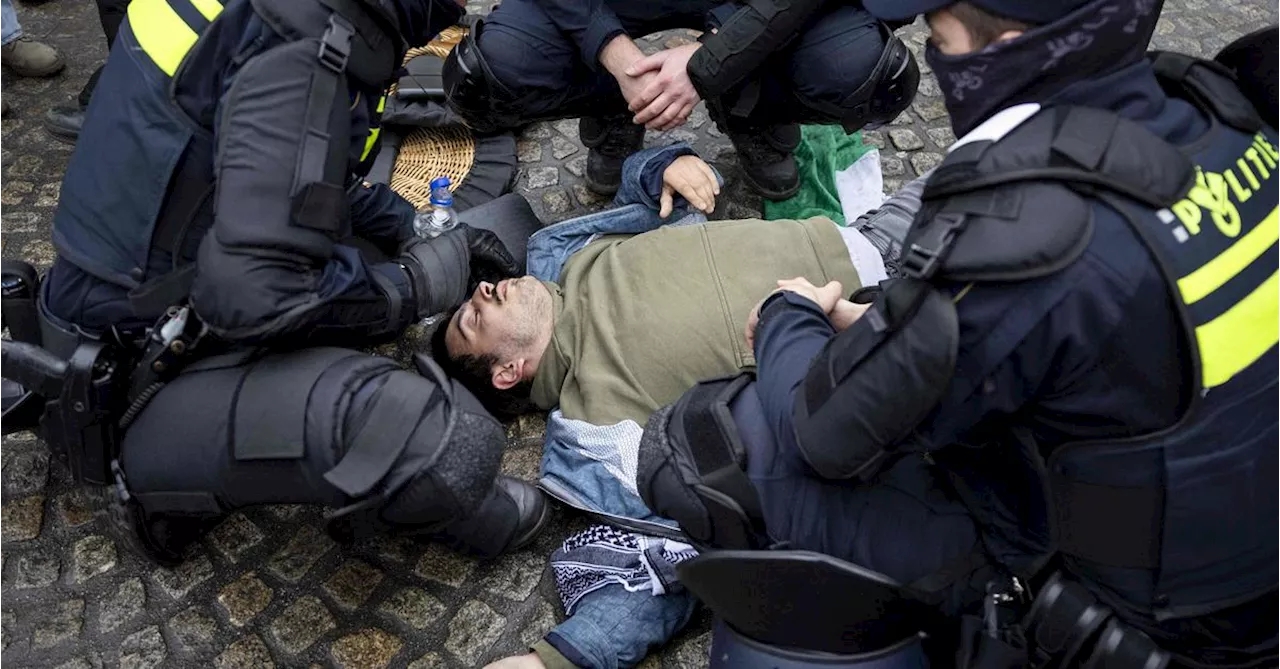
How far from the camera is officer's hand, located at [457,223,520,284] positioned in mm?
3443

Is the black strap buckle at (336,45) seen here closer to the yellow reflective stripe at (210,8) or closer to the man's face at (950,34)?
the yellow reflective stripe at (210,8)

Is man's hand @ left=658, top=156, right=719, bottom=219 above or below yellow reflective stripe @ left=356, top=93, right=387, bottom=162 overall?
→ below

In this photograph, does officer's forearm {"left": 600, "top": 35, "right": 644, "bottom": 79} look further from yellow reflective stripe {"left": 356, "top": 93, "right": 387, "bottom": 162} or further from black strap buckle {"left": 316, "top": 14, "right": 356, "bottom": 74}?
black strap buckle {"left": 316, "top": 14, "right": 356, "bottom": 74}

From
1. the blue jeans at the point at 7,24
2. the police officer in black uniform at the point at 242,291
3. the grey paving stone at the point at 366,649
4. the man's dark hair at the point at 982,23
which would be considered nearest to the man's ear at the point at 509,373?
the police officer in black uniform at the point at 242,291

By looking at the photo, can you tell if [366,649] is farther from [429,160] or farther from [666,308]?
[429,160]

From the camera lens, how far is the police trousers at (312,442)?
252cm

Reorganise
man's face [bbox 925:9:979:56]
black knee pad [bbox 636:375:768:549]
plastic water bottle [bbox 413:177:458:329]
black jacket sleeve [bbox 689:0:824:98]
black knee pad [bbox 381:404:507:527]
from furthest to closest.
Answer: plastic water bottle [bbox 413:177:458:329] → black jacket sleeve [bbox 689:0:824:98] → black knee pad [bbox 381:404:507:527] → black knee pad [bbox 636:375:768:549] → man's face [bbox 925:9:979:56]

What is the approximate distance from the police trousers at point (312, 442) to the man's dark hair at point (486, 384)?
0.60m

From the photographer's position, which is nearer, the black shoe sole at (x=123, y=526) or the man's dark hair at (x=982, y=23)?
the man's dark hair at (x=982, y=23)

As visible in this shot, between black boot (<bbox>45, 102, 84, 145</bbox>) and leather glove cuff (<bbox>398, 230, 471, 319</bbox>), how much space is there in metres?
1.85

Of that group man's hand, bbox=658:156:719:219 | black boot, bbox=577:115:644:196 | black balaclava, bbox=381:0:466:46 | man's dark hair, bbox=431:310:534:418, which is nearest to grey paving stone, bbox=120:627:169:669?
man's dark hair, bbox=431:310:534:418

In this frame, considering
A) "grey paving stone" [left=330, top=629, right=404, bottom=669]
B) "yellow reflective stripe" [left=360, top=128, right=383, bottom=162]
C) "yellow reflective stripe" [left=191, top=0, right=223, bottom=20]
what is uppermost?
"yellow reflective stripe" [left=191, top=0, right=223, bottom=20]

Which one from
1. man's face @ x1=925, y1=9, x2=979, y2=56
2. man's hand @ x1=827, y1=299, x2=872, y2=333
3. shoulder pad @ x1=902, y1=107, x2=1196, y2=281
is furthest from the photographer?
man's hand @ x1=827, y1=299, x2=872, y2=333

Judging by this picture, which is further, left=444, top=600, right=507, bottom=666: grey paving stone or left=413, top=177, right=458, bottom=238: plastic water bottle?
left=413, top=177, right=458, bottom=238: plastic water bottle
